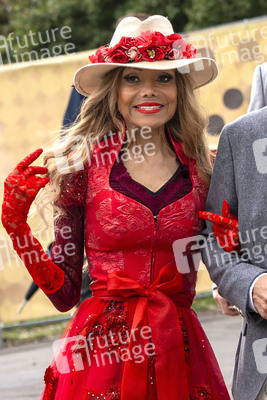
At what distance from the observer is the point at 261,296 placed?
2.57 meters

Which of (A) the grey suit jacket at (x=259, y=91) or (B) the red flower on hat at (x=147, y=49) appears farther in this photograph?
(A) the grey suit jacket at (x=259, y=91)

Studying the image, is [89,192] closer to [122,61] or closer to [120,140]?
[120,140]

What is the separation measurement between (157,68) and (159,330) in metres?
1.08

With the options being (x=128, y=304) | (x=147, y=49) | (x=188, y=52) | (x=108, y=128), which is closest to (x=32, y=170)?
(x=108, y=128)

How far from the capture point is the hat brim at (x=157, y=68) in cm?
315

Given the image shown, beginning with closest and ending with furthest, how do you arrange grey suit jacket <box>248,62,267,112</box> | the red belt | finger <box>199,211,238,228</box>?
finger <box>199,211,238,228</box> → the red belt → grey suit jacket <box>248,62,267,112</box>

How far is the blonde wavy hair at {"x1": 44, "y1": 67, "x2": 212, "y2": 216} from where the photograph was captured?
3.23m

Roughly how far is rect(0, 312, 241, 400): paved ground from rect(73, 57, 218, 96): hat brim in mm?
2901

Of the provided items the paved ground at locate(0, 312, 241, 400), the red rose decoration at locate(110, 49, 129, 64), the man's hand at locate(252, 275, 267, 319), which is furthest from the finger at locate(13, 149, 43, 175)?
the paved ground at locate(0, 312, 241, 400)

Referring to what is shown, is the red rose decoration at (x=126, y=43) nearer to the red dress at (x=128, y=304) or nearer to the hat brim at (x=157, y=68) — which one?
the hat brim at (x=157, y=68)

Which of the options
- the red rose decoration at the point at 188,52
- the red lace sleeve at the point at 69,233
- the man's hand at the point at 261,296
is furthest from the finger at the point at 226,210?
the red rose decoration at the point at 188,52

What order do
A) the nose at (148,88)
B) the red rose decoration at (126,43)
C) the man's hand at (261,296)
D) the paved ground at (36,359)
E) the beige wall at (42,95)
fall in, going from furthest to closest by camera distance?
the beige wall at (42,95)
the paved ground at (36,359)
the red rose decoration at (126,43)
the nose at (148,88)
the man's hand at (261,296)

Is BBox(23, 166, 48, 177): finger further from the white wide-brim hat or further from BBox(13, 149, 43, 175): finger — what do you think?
the white wide-brim hat

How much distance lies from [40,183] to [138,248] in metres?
0.50
